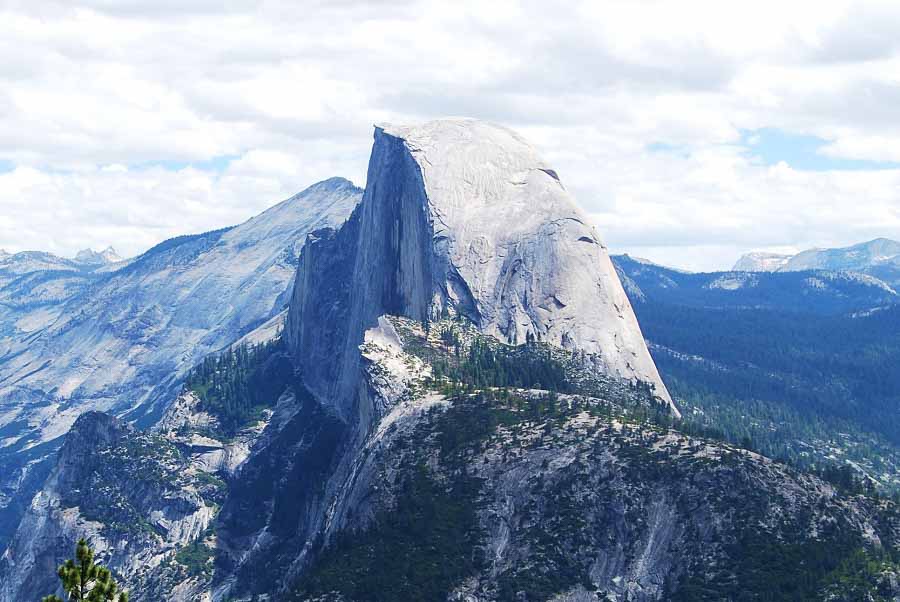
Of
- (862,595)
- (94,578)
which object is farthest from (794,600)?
(94,578)

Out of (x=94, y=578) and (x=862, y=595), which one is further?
(x=862, y=595)

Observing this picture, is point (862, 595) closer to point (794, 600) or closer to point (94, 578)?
point (794, 600)

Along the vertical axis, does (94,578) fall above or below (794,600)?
above

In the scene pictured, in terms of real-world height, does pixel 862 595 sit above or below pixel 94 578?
below

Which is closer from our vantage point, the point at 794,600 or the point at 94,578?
the point at 94,578
